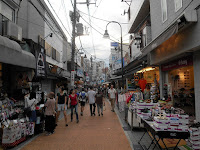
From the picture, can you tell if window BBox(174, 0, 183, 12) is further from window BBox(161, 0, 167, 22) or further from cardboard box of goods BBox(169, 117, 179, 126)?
cardboard box of goods BBox(169, 117, 179, 126)

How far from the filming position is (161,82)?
935cm

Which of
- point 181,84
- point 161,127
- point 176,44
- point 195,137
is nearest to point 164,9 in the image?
point 176,44

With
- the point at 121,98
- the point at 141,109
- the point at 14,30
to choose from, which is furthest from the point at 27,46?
the point at 121,98

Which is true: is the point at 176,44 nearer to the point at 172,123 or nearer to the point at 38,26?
the point at 172,123

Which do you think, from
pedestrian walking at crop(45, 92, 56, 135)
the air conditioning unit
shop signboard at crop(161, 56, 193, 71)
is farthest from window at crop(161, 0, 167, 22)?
the air conditioning unit

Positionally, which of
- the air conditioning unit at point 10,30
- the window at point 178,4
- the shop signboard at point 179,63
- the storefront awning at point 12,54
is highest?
the window at point 178,4

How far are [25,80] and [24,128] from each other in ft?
10.2

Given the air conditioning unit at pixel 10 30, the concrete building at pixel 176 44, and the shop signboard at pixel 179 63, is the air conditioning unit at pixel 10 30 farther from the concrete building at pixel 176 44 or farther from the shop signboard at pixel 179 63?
the shop signboard at pixel 179 63

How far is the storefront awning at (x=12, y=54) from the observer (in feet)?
18.2

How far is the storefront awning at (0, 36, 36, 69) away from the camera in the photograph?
5.55 metres

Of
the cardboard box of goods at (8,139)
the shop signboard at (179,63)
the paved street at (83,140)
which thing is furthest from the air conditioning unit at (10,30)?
the shop signboard at (179,63)

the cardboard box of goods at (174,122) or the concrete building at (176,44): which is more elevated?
the concrete building at (176,44)

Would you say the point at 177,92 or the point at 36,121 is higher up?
the point at 177,92

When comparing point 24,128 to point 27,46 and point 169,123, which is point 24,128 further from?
point 169,123
